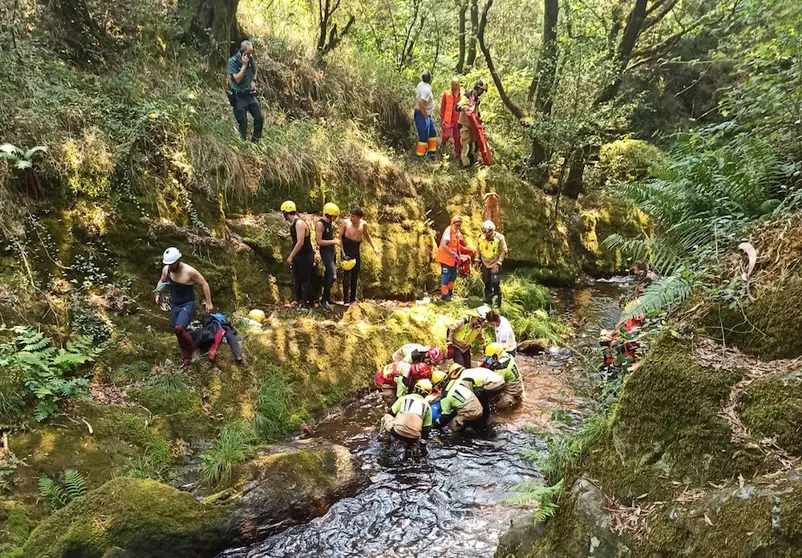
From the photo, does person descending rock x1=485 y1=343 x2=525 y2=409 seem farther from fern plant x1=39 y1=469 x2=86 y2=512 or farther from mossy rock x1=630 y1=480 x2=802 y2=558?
fern plant x1=39 y1=469 x2=86 y2=512

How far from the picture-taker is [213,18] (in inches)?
428

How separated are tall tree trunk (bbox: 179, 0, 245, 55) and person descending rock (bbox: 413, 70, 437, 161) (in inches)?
172

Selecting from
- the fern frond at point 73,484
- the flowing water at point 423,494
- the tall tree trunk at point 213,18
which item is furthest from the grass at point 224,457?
the tall tree trunk at point 213,18

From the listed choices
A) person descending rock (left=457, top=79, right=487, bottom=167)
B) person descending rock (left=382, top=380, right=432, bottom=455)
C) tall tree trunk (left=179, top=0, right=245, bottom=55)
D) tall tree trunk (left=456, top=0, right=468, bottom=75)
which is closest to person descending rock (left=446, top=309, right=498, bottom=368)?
person descending rock (left=382, top=380, right=432, bottom=455)

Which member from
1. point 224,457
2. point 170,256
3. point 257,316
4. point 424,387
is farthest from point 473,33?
point 224,457

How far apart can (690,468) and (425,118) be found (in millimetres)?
11128

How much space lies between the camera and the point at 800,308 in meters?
2.85

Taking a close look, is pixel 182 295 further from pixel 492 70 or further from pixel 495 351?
pixel 492 70

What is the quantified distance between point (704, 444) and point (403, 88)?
44.3ft

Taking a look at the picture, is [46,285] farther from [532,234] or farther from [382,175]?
[532,234]

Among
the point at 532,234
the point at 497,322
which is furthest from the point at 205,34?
the point at 532,234

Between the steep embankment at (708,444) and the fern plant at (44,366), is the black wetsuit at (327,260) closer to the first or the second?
the fern plant at (44,366)

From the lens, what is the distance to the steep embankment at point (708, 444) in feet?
7.79

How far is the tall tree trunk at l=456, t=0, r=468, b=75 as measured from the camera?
16938 millimetres
